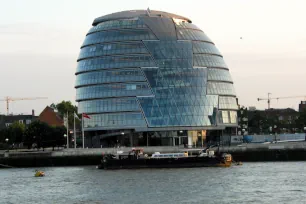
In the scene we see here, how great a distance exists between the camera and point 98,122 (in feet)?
512

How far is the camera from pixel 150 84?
495 ft

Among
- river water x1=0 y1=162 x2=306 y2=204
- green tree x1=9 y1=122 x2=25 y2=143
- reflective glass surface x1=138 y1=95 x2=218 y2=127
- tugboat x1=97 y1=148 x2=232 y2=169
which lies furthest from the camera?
green tree x1=9 y1=122 x2=25 y2=143

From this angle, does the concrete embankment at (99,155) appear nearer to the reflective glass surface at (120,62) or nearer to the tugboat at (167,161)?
the tugboat at (167,161)

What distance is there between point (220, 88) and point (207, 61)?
19.6 feet

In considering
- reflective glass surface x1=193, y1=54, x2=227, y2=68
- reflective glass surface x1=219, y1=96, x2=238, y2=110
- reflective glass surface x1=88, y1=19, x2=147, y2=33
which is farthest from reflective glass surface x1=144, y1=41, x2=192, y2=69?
reflective glass surface x1=219, y1=96, x2=238, y2=110

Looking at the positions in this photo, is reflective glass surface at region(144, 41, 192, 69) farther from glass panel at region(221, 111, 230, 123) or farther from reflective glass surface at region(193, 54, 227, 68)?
glass panel at region(221, 111, 230, 123)

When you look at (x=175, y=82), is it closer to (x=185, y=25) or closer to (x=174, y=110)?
(x=174, y=110)

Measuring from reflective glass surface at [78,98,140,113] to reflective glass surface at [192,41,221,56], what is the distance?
16827mm

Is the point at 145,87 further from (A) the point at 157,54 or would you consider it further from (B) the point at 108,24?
(B) the point at 108,24

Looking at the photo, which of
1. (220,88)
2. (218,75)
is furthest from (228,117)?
(218,75)

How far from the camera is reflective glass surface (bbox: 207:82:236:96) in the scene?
15512 cm

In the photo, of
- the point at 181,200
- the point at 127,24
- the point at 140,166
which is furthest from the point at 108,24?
the point at 181,200

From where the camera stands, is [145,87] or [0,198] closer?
[0,198]

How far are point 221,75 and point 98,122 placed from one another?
1041 inches
